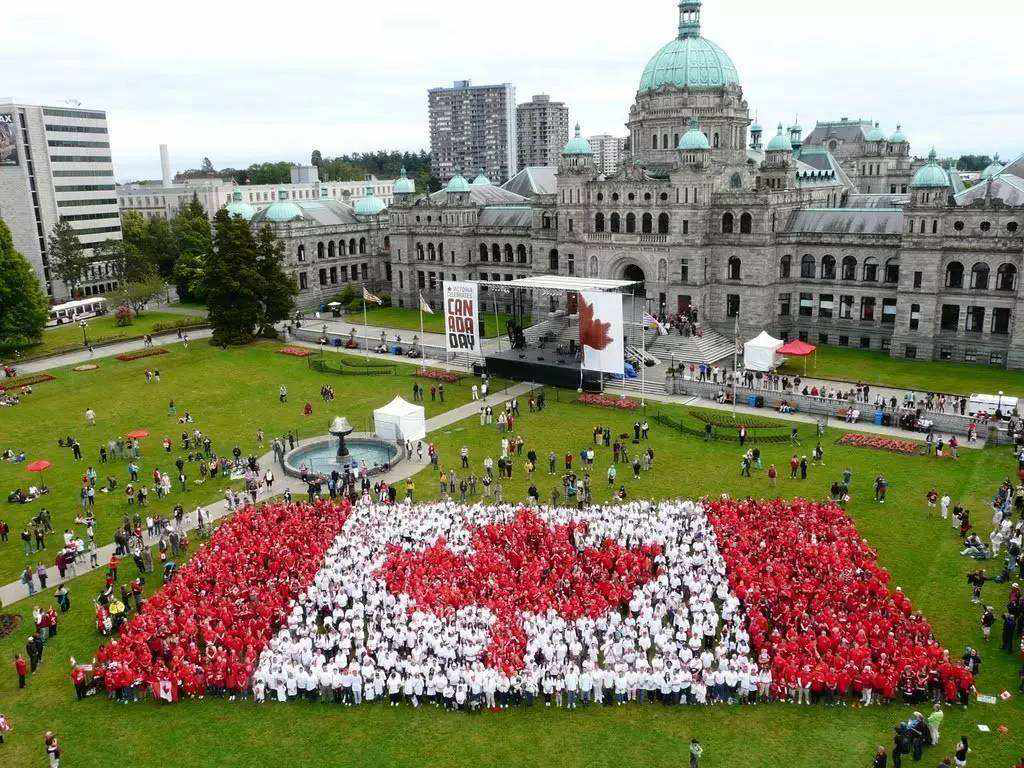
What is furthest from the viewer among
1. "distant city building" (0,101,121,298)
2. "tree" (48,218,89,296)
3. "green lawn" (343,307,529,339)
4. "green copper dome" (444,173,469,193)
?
"tree" (48,218,89,296)

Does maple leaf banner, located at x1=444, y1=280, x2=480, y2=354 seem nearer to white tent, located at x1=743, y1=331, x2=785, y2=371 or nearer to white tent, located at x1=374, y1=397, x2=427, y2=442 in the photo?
white tent, located at x1=374, y1=397, x2=427, y2=442

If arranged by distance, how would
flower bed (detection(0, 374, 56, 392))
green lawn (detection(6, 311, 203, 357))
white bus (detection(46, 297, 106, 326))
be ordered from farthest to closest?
white bus (detection(46, 297, 106, 326)) → green lawn (detection(6, 311, 203, 357)) → flower bed (detection(0, 374, 56, 392))

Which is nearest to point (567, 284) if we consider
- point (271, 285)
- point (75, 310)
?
point (271, 285)

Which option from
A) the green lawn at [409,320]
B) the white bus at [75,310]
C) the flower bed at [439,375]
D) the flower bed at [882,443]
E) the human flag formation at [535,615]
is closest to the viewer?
the human flag formation at [535,615]

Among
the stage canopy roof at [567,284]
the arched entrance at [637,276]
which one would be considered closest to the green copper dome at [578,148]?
the arched entrance at [637,276]

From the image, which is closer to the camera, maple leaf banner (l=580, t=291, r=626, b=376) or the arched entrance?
maple leaf banner (l=580, t=291, r=626, b=376)

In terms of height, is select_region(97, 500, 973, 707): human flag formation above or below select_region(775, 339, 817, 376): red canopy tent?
below

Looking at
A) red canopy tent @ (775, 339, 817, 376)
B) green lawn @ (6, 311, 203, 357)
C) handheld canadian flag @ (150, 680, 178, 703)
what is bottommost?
handheld canadian flag @ (150, 680, 178, 703)

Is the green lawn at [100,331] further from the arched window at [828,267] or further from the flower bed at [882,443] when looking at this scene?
the flower bed at [882,443]

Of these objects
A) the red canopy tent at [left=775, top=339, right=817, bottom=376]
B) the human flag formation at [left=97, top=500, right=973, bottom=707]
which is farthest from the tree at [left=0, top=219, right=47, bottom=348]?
the red canopy tent at [left=775, top=339, right=817, bottom=376]
